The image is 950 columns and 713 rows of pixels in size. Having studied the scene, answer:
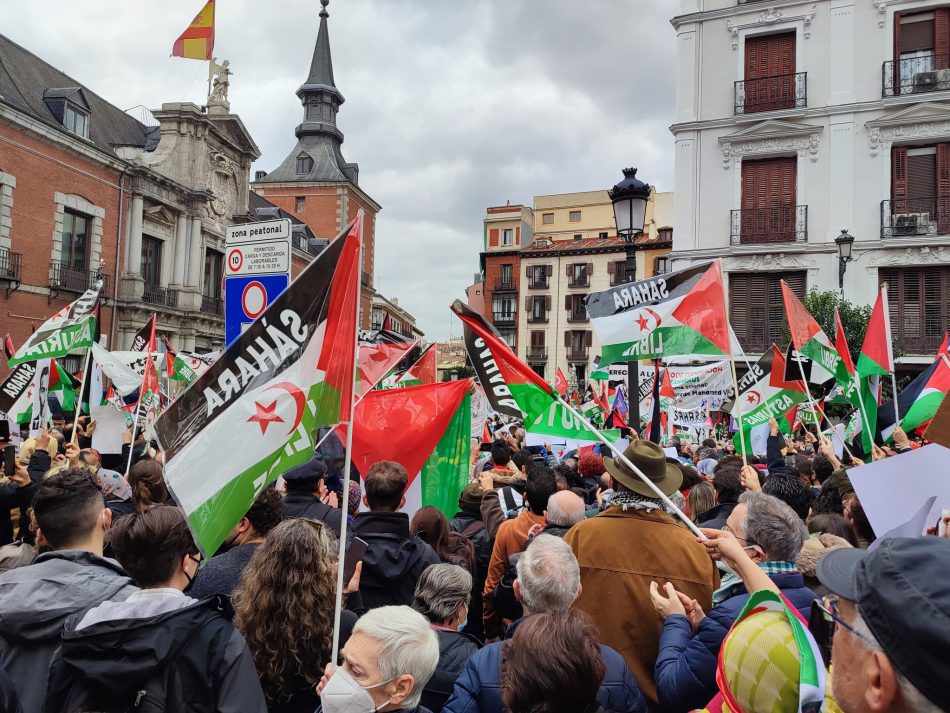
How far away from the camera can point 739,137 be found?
25.7 m

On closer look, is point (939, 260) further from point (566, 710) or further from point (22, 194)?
point (22, 194)

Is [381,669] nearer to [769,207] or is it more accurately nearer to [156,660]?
[156,660]

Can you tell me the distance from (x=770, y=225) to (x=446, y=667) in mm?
25543

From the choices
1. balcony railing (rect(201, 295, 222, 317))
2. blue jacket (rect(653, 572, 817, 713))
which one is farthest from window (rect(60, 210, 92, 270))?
blue jacket (rect(653, 572, 817, 713))

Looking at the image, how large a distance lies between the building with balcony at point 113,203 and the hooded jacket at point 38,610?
25548 millimetres

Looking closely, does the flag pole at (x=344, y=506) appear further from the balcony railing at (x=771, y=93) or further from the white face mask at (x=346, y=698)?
the balcony railing at (x=771, y=93)

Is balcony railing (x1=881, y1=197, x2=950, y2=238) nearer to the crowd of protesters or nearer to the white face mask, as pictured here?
the crowd of protesters

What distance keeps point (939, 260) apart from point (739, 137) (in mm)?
7724

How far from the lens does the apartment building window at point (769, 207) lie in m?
25.1

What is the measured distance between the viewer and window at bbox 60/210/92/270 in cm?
2717

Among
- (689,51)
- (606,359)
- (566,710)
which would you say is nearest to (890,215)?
(689,51)

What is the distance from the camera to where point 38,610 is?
2584 mm

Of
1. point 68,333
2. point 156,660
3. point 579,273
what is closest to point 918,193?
point 68,333

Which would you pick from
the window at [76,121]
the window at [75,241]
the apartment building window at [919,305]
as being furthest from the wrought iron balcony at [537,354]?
the window at [76,121]
